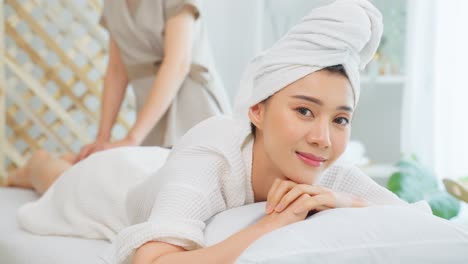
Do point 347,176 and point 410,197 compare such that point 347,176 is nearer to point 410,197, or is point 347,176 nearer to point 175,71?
→ point 410,197

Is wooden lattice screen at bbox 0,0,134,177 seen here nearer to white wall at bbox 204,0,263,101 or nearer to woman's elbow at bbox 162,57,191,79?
white wall at bbox 204,0,263,101

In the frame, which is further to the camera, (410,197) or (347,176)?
(410,197)

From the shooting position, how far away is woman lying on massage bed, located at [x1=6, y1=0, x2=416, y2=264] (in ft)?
2.91

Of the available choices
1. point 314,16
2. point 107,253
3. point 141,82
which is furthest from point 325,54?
point 141,82

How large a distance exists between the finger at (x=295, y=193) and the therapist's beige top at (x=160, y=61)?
44.1 inches

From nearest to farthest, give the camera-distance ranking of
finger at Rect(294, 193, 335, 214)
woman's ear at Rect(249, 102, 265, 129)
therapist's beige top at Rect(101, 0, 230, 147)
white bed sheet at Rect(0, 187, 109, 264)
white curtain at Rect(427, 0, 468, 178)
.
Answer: finger at Rect(294, 193, 335, 214), woman's ear at Rect(249, 102, 265, 129), white bed sheet at Rect(0, 187, 109, 264), therapist's beige top at Rect(101, 0, 230, 147), white curtain at Rect(427, 0, 468, 178)

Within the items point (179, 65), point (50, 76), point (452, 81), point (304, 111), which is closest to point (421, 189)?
point (179, 65)

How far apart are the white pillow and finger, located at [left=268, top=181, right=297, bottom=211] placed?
0.10 m

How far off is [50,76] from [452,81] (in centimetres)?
152

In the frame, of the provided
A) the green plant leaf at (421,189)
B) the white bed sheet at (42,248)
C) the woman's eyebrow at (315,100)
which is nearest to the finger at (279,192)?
the woman's eyebrow at (315,100)

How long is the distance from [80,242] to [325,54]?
2.04ft

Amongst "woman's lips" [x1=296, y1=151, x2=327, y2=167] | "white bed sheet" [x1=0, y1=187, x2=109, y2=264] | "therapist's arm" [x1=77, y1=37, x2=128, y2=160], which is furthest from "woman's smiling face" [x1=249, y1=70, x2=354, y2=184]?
"therapist's arm" [x1=77, y1=37, x2=128, y2=160]

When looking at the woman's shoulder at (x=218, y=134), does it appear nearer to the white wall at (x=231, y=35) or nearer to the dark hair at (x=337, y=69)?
the dark hair at (x=337, y=69)

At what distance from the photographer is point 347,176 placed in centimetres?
109
